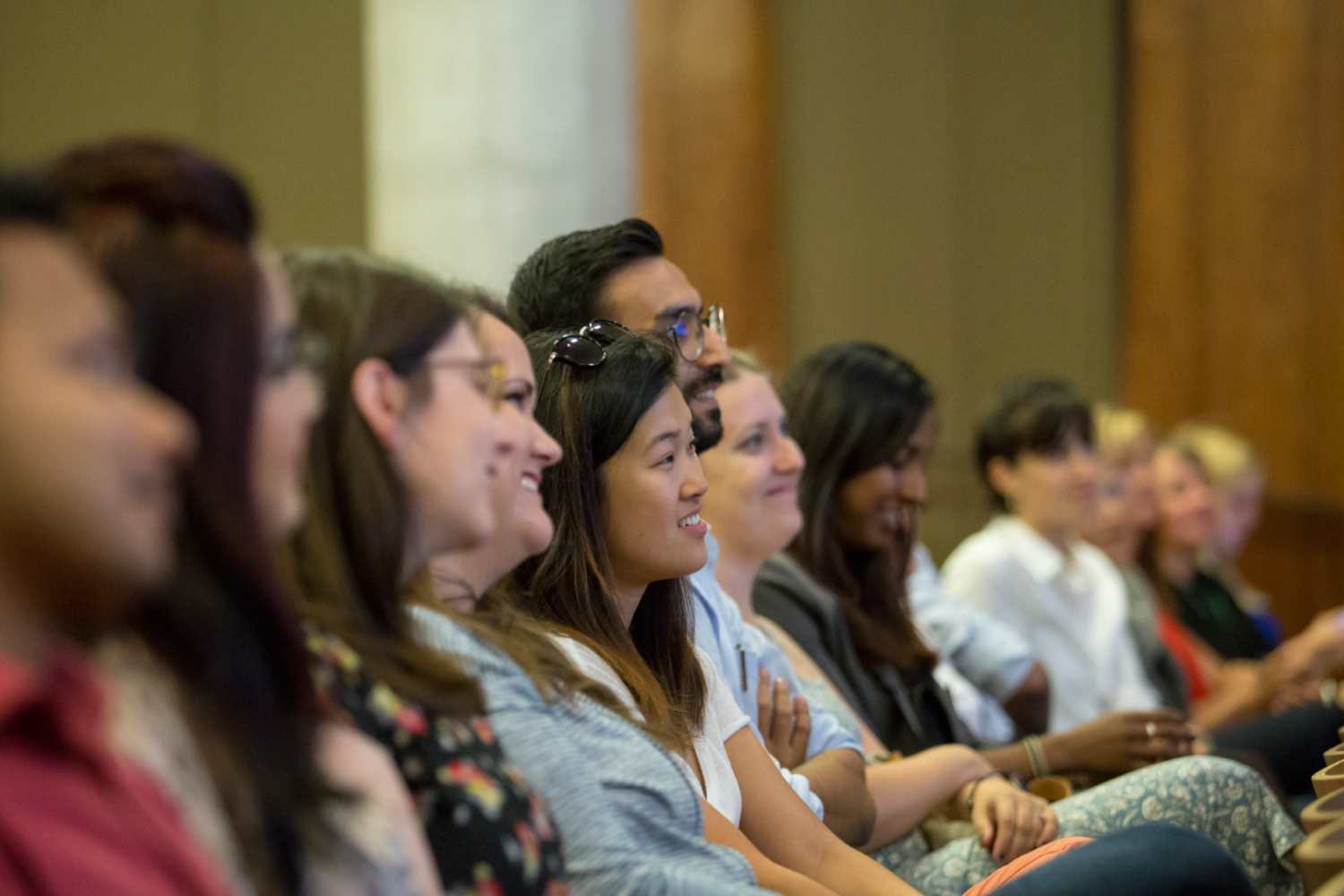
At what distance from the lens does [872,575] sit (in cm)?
319

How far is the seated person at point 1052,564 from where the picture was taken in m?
4.09

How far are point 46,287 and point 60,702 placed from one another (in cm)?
25

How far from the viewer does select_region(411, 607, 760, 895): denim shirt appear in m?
1.55

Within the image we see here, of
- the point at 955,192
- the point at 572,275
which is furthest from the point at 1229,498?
the point at 572,275

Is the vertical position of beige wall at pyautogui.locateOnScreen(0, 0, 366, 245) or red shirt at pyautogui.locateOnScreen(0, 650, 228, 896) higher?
beige wall at pyautogui.locateOnScreen(0, 0, 366, 245)

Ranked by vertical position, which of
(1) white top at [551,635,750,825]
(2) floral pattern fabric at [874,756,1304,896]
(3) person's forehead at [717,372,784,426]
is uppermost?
(3) person's forehead at [717,372,784,426]

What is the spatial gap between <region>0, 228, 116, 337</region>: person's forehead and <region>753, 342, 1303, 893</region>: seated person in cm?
207

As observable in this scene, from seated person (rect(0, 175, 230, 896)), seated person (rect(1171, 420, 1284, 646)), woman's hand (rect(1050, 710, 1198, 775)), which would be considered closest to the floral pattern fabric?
woman's hand (rect(1050, 710, 1198, 775))

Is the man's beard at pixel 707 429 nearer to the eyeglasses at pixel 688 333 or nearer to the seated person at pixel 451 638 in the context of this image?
the eyeglasses at pixel 688 333

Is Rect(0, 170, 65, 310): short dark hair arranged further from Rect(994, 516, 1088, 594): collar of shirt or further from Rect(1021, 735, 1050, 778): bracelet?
Rect(994, 516, 1088, 594): collar of shirt

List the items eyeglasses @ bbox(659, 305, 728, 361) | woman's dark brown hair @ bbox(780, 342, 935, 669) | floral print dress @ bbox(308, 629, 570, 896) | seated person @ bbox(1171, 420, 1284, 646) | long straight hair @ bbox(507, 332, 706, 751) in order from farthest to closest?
seated person @ bbox(1171, 420, 1284, 646), woman's dark brown hair @ bbox(780, 342, 935, 669), eyeglasses @ bbox(659, 305, 728, 361), long straight hair @ bbox(507, 332, 706, 751), floral print dress @ bbox(308, 629, 570, 896)

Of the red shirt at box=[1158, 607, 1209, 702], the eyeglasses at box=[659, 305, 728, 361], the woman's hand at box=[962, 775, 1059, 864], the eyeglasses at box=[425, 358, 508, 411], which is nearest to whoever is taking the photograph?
the eyeglasses at box=[425, 358, 508, 411]

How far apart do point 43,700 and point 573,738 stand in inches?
27.7

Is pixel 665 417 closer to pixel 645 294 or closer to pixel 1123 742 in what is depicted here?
pixel 645 294
